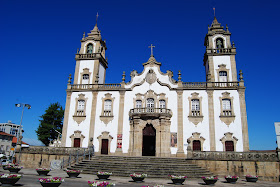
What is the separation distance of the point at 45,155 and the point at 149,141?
11.3m

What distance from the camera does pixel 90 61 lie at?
96.2ft

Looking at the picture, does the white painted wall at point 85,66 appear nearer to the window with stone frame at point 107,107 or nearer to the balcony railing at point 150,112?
the window with stone frame at point 107,107

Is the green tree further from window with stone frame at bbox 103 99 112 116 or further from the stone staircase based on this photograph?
the stone staircase

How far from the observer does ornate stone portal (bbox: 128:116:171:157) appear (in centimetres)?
2344

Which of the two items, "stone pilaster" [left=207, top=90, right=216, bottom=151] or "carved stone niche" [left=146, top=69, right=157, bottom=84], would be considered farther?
"carved stone niche" [left=146, top=69, right=157, bottom=84]

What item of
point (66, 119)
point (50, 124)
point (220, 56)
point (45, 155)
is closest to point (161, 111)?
point (220, 56)

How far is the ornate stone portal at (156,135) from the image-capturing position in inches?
923

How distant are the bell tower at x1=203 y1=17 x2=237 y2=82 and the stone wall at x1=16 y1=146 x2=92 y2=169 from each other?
17117 mm

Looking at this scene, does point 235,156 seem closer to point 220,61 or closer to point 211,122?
point 211,122

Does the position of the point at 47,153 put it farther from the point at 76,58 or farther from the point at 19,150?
the point at 76,58

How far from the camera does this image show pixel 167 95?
2570 cm

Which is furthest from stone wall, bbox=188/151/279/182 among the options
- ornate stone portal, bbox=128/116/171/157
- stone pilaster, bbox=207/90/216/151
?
ornate stone portal, bbox=128/116/171/157

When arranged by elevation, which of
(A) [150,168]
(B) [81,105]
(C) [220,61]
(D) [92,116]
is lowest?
(A) [150,168]

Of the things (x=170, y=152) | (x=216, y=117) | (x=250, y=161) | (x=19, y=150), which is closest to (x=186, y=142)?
(x=170, y=152)
